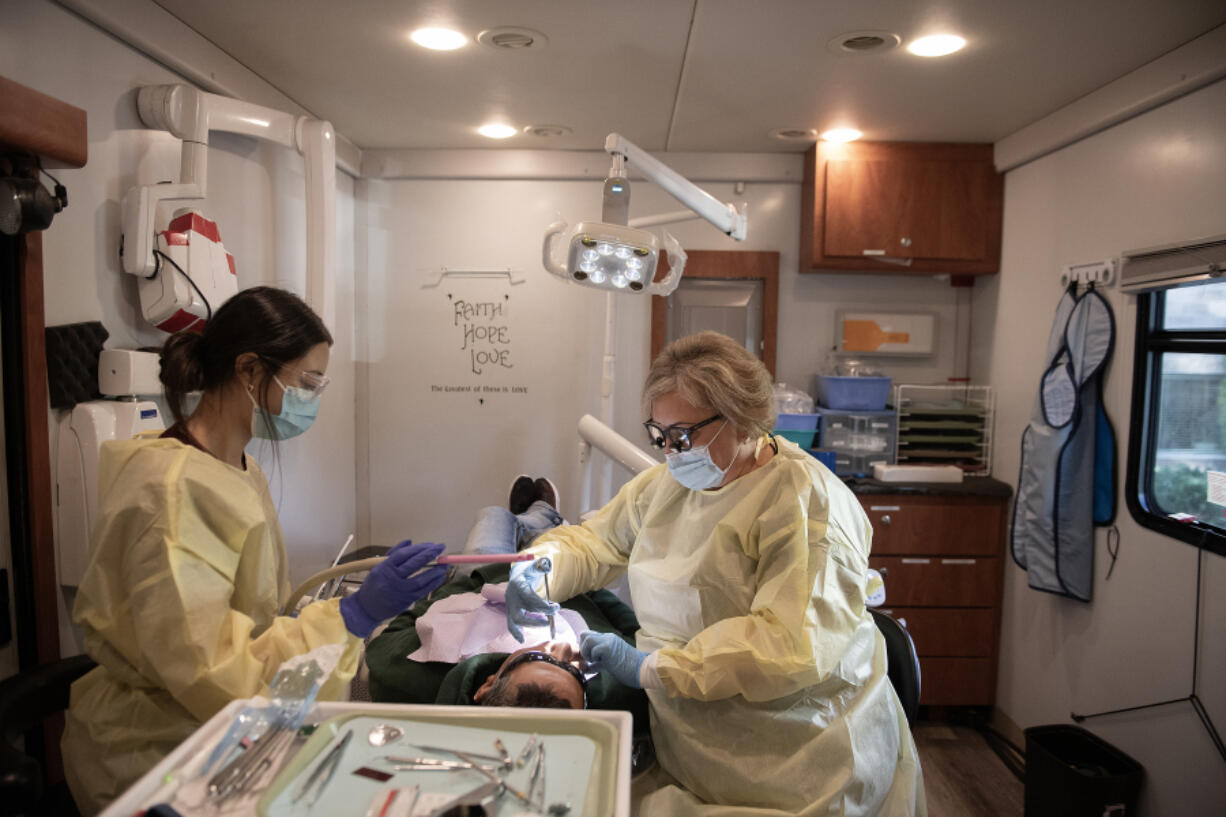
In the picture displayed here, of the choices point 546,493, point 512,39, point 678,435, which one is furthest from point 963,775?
point 512,39

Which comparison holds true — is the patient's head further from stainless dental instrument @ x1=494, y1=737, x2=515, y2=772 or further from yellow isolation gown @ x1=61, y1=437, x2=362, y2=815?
stainless dental instrument @ x1=494, y1=737, x2=515, y2=772

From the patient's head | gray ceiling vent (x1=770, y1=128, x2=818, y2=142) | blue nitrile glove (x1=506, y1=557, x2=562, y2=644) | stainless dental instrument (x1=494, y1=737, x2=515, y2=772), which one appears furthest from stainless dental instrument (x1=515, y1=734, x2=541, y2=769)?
gray ceiling vent (x1=770, y1=128, x2=818, y2=142)

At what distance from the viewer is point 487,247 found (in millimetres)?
3727

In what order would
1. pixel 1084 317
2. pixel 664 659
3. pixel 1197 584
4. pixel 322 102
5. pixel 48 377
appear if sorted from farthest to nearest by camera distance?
1. pixel 322 102
2. pixel 1084 317
3. pixel 1197 584
4. pixel 48 377
5. pixel 664 659

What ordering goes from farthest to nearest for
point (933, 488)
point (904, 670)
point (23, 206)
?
point (933, 488) < point (904, 670) < point (23, 206)

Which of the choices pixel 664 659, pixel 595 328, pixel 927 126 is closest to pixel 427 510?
pixel 595 328

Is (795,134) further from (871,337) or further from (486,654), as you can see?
(486,654)

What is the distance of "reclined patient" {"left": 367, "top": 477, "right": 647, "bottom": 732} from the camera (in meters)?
1.60

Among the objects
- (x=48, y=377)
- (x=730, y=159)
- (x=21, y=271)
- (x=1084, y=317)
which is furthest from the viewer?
(x=730, y=159)

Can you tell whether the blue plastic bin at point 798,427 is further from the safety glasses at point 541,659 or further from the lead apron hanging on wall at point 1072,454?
the safety glasses at point 541,659

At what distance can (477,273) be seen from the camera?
3736 millimetres

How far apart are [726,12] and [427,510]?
2.75m

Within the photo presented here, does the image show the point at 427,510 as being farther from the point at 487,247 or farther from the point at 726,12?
the point at 726,12

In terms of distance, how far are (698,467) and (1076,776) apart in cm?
179
